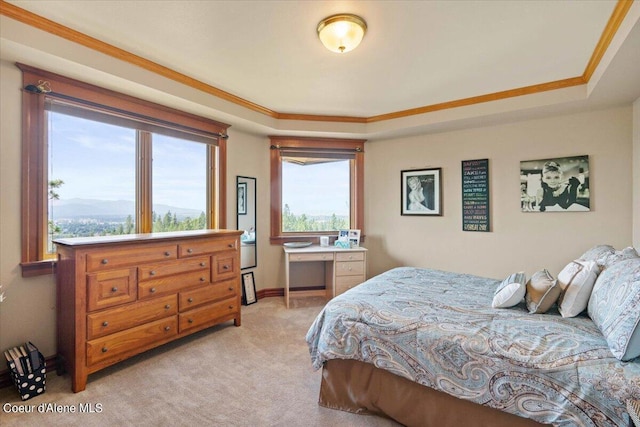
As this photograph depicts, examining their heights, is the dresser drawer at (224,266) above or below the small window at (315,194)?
below

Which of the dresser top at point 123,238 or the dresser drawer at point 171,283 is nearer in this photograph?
the dresser top at point 123,238

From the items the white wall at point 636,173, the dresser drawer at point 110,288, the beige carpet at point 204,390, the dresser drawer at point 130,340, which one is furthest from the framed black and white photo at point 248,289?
the white wall at point 636,173

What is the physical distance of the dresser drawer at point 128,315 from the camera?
2.11 metres

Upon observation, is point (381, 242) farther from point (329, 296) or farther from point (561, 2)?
point (561, 2)

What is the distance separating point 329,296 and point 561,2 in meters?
3.71

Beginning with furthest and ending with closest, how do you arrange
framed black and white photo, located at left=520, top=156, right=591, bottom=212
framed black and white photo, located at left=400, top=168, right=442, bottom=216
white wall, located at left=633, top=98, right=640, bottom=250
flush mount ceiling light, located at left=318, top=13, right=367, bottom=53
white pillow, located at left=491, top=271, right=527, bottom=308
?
1. framed black and white photo, located at left=400, top=168, right=442, bottom=216
2. framed black and white photo, located at left=520, top=156, right=591, bottom=212
3. white wall, located at left=633, top=98, right=640, bottom=250
4. flush mount ceiling light, located at left=318, top=13, right=367, bottom=53
5. white pillow, located at left=491, top=271, right=527, bottom=308

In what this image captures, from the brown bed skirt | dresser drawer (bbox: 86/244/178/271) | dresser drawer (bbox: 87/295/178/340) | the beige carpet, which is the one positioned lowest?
the beige carpet

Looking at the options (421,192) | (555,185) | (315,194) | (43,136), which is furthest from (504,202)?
(43,136)

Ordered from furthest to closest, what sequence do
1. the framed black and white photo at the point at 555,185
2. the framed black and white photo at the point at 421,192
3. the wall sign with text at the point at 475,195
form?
the framed black and white photo at the point at 421,192 → the wall sign with text at the point at 475,195 → the framed black and white photo at the point at 555,185

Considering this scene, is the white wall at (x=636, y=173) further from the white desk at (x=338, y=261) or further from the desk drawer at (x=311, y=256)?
the desk drawer at (x=311, y=256)

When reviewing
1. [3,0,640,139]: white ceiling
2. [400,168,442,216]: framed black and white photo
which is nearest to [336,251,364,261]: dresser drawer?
[400,168,442,216]: framed black and white photo

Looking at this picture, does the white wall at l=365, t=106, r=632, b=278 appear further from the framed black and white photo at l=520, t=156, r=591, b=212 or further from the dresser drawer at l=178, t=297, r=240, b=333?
the dresser drawer at l=178, t=297, r=240, b=333

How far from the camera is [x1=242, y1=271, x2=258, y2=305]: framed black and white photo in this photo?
3.90 meters

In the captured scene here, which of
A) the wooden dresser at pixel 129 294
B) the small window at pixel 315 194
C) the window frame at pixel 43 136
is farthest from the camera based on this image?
the small window at pixel 315 194
